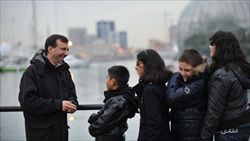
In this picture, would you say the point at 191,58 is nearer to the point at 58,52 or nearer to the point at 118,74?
the point at 118,74

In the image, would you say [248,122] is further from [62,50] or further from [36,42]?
[36,42]

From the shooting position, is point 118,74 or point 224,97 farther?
point 118,74

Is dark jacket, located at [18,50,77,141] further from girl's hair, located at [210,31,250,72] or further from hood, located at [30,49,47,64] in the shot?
girl's hair, located at [210,31,250,72]

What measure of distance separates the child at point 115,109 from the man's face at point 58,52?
0.42 meters

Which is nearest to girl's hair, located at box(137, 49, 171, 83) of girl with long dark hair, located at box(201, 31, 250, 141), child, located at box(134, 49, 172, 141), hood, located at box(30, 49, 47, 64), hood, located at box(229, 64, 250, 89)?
child, located at box(134, 49, 172, 141)

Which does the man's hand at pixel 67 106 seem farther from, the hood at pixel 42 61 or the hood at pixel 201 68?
the hood at pixel 201 68

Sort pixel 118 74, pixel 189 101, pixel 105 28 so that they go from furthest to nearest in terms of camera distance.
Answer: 1. pixel 105 28
2. pixel 118 74
3. pixel 189 101

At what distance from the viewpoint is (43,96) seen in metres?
4.01

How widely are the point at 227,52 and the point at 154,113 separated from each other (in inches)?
28.9

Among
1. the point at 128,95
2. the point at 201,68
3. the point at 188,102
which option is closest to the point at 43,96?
the point at 128,95

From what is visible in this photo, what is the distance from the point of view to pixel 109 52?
56500 millimetres

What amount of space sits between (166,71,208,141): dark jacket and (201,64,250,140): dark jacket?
0.09 m

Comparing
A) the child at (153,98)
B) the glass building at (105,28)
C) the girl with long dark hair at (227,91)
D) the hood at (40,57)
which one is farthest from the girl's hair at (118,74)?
the glass building at (105,28)

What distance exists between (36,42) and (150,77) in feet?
140
